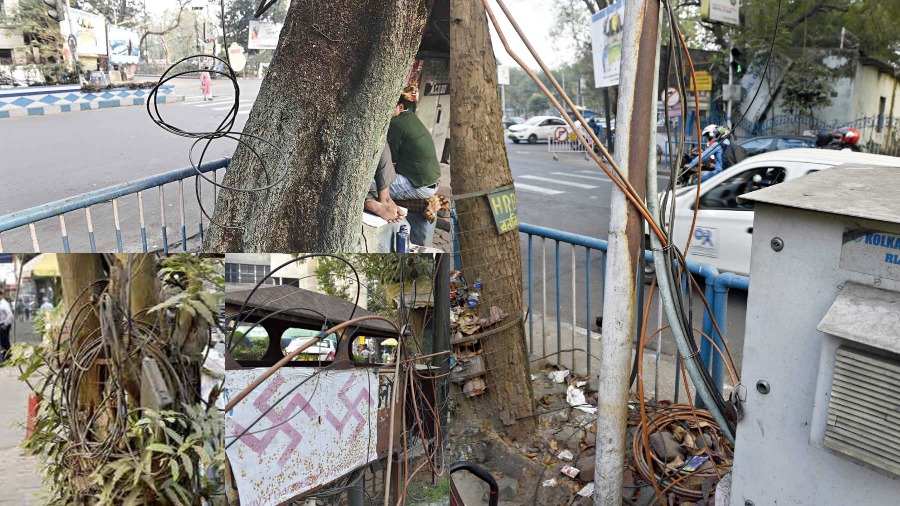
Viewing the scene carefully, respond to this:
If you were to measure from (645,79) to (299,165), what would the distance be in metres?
1.48

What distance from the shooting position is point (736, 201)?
6.84m

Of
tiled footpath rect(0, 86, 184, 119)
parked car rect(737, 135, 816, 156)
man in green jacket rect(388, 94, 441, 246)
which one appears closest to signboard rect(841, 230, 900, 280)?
man in green jacket rect(388, 94, 441, 246)

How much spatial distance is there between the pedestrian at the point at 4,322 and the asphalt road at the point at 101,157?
0.23m

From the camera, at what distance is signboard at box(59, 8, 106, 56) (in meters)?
2.52

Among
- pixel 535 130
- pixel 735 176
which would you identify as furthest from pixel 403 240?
pixel 535 130

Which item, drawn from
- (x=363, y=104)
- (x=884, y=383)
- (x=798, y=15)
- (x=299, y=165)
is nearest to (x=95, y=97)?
(x=299, y=165)

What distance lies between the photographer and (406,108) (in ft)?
9.38

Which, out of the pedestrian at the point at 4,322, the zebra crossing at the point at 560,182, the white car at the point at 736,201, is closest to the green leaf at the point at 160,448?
the pedestrian at the point at 4,322

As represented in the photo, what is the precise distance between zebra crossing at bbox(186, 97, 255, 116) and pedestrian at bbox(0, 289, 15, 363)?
0.96 meters

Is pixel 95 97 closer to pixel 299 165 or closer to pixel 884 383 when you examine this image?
pixel 299 165

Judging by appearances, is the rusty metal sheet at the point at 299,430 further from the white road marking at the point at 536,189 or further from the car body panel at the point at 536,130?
the car body panel at the point at 536,130

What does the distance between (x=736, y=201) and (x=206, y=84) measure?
575 cm

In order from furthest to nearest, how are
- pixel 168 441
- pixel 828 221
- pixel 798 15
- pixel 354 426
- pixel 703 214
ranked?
pixel 798 15 → pixel 703 214 → pixel 354 426 → pixel 168 441 → pixel 828 221

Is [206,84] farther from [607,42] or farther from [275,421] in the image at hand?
[607,42]
